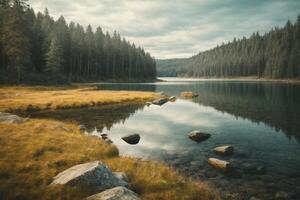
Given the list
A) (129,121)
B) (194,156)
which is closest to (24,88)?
(129,121)

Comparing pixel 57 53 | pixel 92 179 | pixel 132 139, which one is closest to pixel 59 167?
pixel 92 179

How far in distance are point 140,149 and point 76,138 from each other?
5.19 metres

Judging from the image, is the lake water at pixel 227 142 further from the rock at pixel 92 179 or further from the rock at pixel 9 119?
the rock at pixel 9 119

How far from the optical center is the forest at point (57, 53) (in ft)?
212

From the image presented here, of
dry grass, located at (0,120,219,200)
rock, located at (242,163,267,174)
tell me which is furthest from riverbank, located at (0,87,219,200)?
rock, located at (242,163,267,174)

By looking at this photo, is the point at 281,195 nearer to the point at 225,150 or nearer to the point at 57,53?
the point at 225,150

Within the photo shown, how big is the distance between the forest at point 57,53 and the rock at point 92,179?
99.0ft

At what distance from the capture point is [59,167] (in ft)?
43.9

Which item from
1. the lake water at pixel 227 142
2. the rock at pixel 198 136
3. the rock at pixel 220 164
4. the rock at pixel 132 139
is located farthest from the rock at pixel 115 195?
the rock at pixel 198 136

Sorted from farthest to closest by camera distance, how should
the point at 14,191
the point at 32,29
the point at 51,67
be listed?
the point at 32,29
the point at 51,67
the point at 14,191

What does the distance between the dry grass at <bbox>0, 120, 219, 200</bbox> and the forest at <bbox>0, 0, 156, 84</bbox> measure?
23.4 meters

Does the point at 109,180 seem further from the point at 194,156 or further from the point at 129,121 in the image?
the point at 129,121

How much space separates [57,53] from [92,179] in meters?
80.5

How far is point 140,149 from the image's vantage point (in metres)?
20.0
